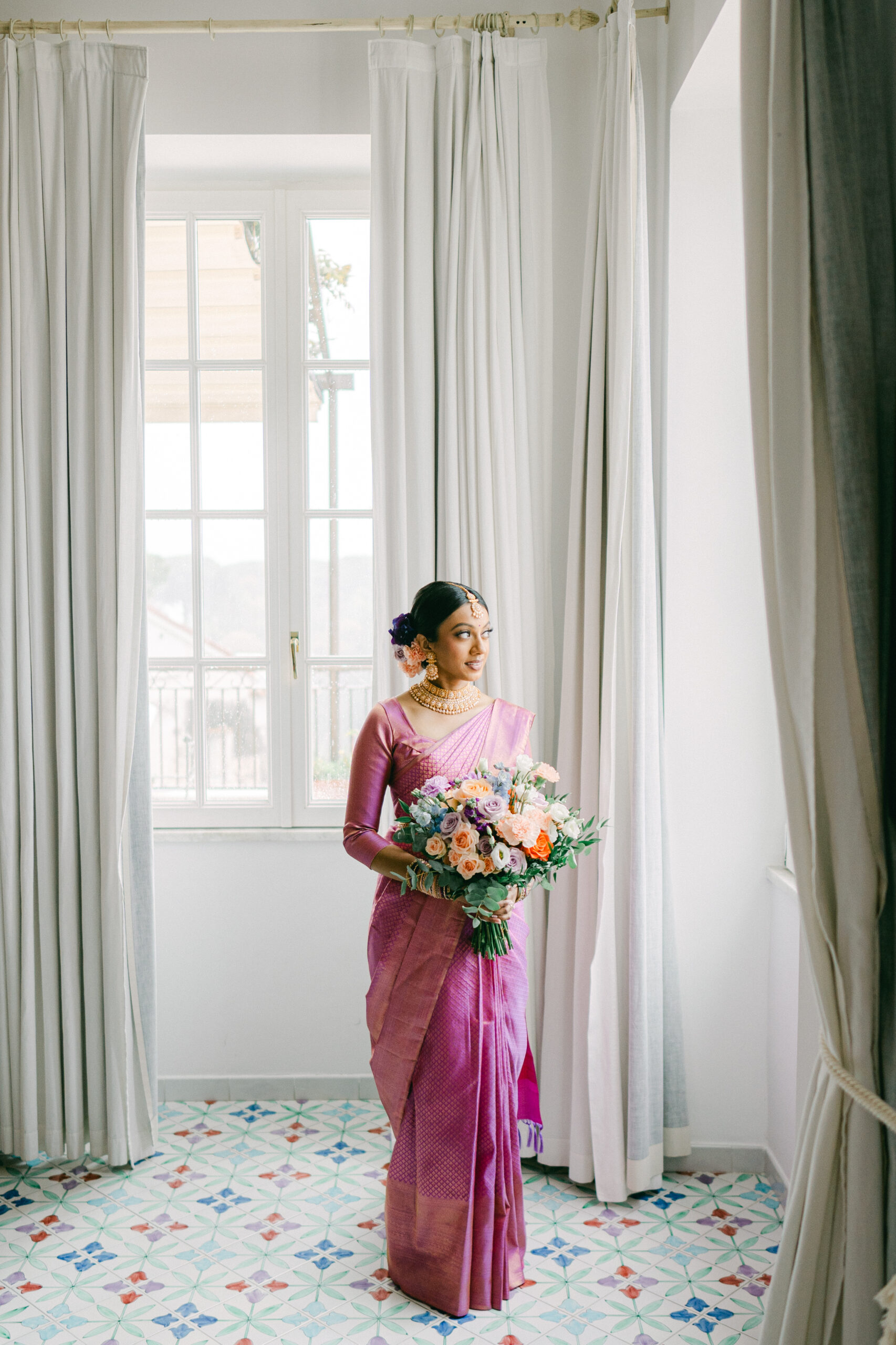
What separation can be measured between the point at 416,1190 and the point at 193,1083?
1.19 meters

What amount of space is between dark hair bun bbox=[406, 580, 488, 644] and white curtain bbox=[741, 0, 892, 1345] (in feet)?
2.66

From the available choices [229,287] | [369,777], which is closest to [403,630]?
[369,777]

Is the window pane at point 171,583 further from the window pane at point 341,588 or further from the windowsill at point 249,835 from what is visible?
the windowsill at point 249,835

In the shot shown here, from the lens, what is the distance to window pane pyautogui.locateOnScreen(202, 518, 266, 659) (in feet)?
9.76

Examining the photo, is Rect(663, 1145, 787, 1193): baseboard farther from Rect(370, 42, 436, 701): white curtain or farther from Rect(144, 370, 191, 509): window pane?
Rect(144, 370, 191, 509): window pane

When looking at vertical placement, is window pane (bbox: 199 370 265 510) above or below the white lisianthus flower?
above

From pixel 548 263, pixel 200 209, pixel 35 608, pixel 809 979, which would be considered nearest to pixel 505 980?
pixel 809 979

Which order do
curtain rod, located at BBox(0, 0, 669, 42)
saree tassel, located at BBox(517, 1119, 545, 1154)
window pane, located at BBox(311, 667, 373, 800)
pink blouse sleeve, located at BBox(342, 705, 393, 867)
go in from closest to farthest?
pink blouse sleeve, located at BBox(342, 705, 393, 867) → saree tassel, located at BBox(517, 1119, 545, 1154) → curtain rod, located at BBox(0, 0, 669, 42) → window pane, located at BBox(311, 667, 373, 800)

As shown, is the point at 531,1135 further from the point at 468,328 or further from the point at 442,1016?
the point at 468,328

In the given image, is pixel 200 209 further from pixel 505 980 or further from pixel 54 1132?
pixel 54 1132

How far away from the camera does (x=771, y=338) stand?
52.2 inches

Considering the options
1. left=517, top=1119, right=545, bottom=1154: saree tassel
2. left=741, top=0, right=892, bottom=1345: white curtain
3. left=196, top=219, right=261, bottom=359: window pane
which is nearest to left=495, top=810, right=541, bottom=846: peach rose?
left=741, top=0, right=892, bottom=1345: white curtain

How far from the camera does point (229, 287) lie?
294 centimetres

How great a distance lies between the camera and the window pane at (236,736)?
2.98 meters
